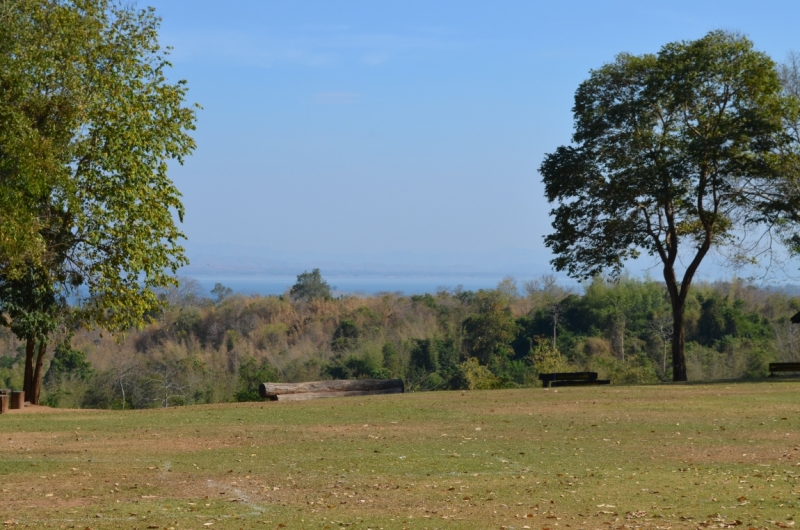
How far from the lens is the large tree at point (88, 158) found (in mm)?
21859

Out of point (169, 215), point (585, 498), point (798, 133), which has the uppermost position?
point (798, 133)

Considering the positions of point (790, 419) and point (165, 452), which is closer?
point (165, 452)

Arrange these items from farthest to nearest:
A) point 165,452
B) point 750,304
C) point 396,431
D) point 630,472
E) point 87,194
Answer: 1. point 750,304
2. point 87,194
3. point 396,431
4. point 165,452
5. point 630,472

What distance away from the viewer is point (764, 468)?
1309 cm

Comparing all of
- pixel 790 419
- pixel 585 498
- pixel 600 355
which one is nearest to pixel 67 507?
pixel 585 498

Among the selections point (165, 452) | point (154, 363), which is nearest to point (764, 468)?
point (165, 452)

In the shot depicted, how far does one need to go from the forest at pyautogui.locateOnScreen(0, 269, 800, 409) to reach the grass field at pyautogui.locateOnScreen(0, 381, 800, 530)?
61.2 feet

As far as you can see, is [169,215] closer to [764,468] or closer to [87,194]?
[87,194]

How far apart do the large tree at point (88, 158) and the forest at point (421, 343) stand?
16.1 m

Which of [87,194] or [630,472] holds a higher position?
[87,194]

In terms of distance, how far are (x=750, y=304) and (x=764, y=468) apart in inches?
2667

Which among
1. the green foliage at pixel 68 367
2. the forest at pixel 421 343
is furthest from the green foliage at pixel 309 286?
the green foliage at pixel 68 367

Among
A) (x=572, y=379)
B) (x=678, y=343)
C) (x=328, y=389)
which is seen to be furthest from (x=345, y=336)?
(x=328, y=389)

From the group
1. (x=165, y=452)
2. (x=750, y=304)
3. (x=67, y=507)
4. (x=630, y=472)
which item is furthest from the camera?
(x=750, y=304)
